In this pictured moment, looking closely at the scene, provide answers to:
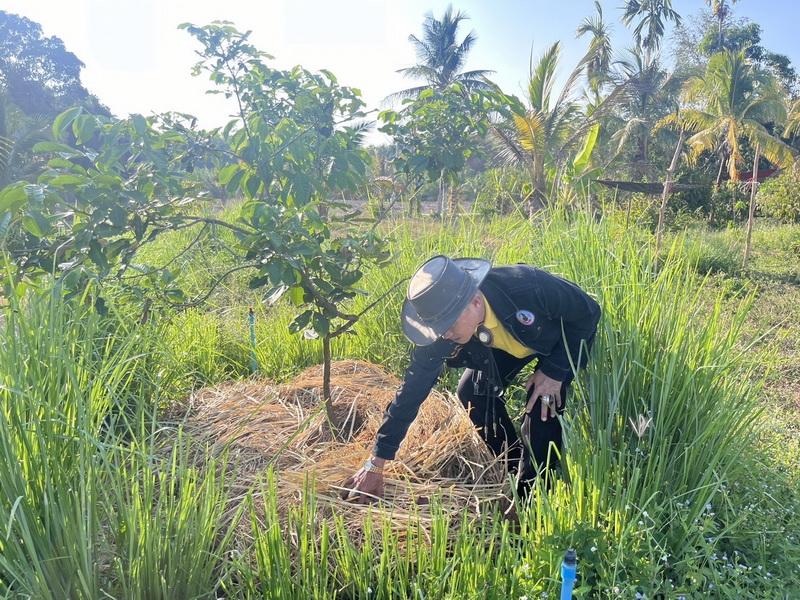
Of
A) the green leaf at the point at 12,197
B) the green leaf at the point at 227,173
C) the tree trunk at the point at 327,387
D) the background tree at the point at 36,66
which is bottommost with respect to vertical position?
the tree trunk at the point at 327,387

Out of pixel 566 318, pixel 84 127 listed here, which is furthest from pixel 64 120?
pixel 566 318

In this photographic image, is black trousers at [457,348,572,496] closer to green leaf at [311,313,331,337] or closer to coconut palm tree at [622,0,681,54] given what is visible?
green leaf at [311,313,331,337]

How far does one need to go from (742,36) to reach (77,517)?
36797 mm

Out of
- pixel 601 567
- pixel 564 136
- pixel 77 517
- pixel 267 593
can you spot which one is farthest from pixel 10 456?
pixel 564 136

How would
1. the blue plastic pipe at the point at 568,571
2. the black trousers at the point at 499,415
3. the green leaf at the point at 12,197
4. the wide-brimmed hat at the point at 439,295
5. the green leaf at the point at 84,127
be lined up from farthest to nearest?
the black trousers at the point at 499,415 < the wide-brimmed hat at the point at 439,295 < the green leaf at the point at 84,127 < the green leaf at the point at 12,197 < the blue plastic pipe at the point at 568,571

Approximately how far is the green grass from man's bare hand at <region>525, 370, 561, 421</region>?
0.10m

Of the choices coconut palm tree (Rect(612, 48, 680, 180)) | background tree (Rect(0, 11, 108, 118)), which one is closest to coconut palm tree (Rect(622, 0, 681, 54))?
coconut palm tree (Rect(612, 48, 680, 180))

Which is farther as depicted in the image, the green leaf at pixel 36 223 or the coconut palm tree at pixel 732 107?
the coconut palm tree at pixel 732 107

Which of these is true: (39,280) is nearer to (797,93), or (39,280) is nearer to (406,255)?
(406,255)

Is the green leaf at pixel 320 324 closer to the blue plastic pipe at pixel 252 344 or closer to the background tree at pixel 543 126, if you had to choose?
the blue plastic pipe at pixel 252 344

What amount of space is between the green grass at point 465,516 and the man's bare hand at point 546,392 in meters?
0.10

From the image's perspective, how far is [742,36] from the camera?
29422 millimetres

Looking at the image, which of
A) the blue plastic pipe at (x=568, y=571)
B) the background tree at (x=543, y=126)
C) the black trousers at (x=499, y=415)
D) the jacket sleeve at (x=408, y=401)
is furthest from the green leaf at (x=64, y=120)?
the background tree at (x=543, y=126)

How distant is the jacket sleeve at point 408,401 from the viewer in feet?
6.47
